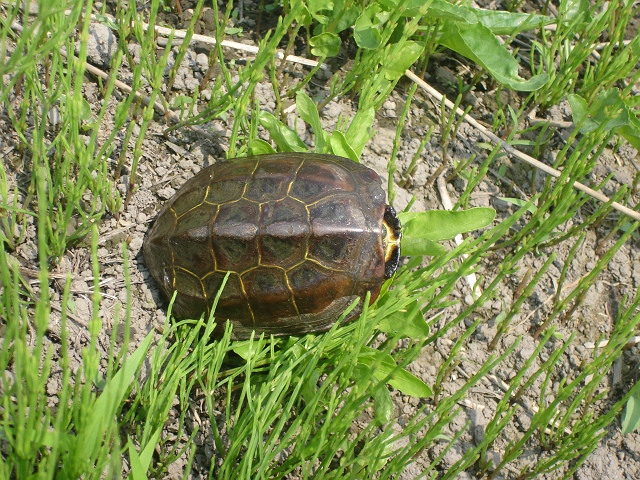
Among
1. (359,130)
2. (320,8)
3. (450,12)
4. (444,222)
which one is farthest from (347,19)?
(444,222)

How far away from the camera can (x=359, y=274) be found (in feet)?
7.70

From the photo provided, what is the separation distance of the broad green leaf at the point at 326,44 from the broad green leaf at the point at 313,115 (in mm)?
397

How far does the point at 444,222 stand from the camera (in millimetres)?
2502

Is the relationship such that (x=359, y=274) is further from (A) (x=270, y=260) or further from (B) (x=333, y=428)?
(B) (x=333, y=428)

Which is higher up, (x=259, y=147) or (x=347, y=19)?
(x=347, y=19)

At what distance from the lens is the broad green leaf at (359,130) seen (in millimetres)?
2639

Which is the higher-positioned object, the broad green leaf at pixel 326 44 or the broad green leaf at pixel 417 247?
the broad green leaf at pixel 326 44

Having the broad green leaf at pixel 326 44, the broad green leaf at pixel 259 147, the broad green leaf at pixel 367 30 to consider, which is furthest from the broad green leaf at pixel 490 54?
the broad green leaf at pixel 259 147

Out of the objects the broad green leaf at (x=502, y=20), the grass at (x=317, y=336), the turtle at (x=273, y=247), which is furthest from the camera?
the broad green leaf at (x=502, y=20)

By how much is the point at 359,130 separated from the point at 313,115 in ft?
0.68

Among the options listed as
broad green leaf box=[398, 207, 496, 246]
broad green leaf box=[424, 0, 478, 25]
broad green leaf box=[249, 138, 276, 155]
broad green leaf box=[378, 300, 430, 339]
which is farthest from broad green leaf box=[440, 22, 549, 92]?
broad green leaf box=[378, 300, 430, 339]

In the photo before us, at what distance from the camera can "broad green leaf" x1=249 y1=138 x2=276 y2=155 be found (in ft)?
8.61

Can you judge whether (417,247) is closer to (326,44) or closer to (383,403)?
(383,403)

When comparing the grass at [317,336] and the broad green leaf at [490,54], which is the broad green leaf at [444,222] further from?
the broad green leaf at [490,54]
